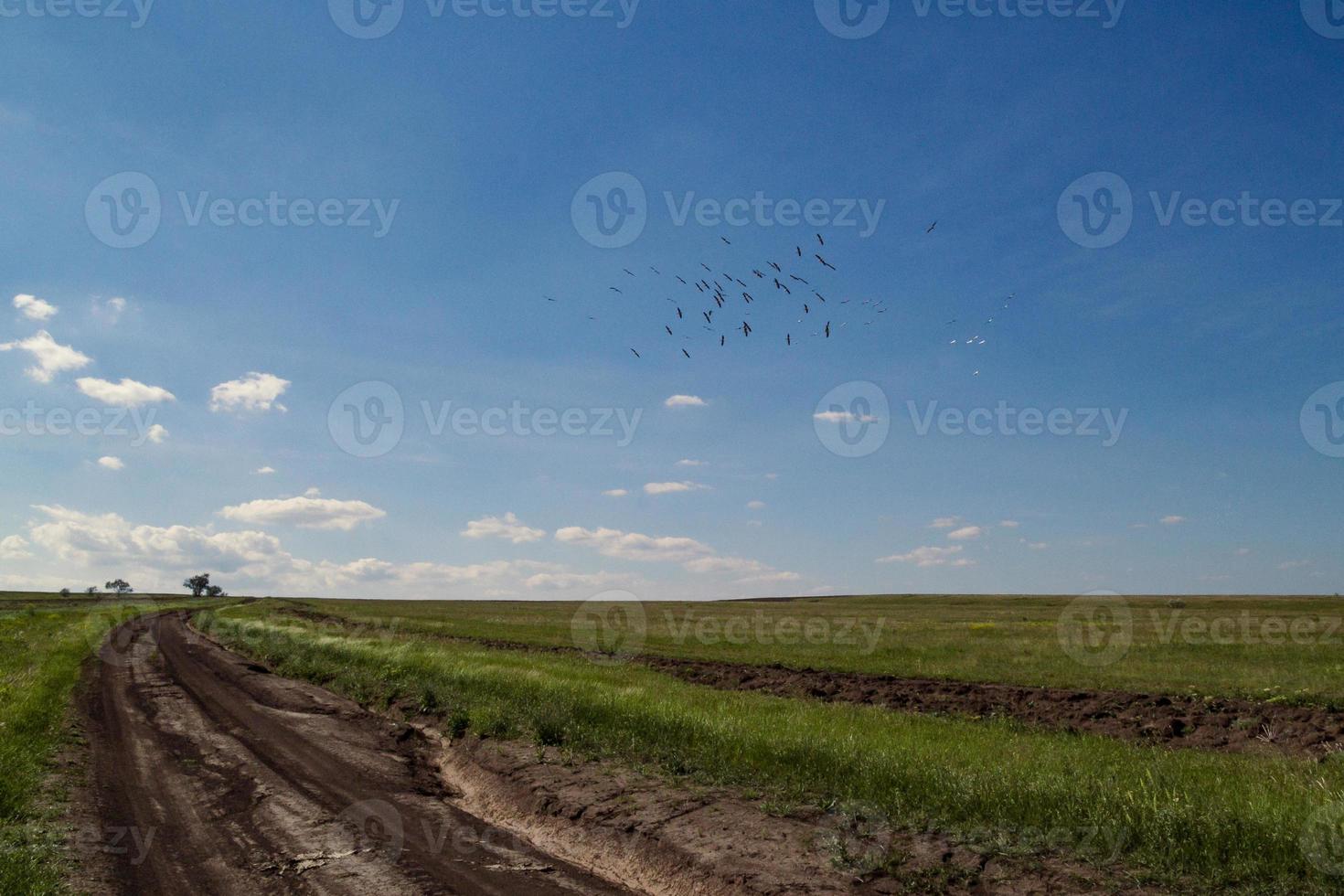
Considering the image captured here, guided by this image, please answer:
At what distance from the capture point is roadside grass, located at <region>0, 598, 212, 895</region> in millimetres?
7852

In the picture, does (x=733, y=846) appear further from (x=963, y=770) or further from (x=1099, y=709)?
(x=1099, y=709)

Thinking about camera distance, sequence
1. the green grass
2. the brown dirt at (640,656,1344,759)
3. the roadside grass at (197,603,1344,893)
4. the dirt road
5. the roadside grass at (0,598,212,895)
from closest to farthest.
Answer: the roadside grass at (197,603,1344,893)
the roadside grass at (0,598,212,895)
the dirt road
the brown dirt at (640,656,1344,759)
the green grass

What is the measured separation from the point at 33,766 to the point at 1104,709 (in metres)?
24.2

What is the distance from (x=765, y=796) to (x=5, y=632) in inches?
→ 2207

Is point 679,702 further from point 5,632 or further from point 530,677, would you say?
point 5,632

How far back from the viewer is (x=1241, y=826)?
791cm

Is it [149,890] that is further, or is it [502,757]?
[502,757]

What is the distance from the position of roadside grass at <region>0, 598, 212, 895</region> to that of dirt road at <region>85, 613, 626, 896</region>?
1.59 ft

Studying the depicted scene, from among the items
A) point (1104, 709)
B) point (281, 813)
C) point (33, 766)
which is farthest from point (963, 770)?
point (33, 766)

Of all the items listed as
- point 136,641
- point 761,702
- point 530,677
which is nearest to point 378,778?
point 530,677

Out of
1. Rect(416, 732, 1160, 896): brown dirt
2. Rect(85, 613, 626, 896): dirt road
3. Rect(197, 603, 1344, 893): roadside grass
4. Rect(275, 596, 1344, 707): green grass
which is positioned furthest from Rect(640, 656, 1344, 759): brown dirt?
Rect(85, 613, 626, 896): dirt road

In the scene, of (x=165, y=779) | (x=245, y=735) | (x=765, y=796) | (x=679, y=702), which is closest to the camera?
(x=765, y=796)

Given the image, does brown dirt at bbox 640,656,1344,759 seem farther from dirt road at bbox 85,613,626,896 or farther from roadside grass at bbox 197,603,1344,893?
dirt road at bbox 85,613,626,896

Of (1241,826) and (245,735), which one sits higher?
(1241,826)
